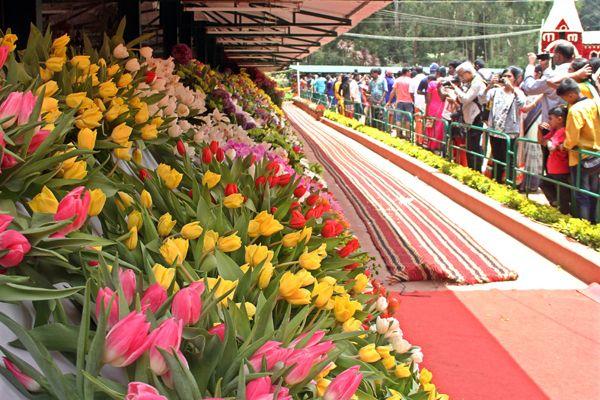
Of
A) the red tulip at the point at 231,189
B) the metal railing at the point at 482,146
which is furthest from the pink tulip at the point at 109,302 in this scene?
the metal railing at the point at 482,146

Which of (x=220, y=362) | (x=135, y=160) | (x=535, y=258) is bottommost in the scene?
(x=535, y=258)

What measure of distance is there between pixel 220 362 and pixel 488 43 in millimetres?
73820

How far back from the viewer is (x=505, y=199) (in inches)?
350

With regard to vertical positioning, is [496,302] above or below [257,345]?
below

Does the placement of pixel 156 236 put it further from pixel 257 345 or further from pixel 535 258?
pixel 535 258

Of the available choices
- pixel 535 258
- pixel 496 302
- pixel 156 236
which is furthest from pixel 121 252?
pixel 535 258

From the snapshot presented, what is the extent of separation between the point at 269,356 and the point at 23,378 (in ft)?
1.28

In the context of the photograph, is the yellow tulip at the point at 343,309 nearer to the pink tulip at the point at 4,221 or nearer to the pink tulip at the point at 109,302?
the pink tulip at the point at 109,302

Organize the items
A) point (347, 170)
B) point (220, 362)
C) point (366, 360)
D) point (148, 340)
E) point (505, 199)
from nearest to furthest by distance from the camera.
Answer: point (148, 340) → point (220, 362) → point (366, 360) → point (505, 199) → point (347, 170)

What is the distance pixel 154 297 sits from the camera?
1405 millimetres

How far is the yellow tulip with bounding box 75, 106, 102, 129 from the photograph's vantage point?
6.15ft

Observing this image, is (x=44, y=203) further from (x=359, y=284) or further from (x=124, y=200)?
(x=359, y=284)

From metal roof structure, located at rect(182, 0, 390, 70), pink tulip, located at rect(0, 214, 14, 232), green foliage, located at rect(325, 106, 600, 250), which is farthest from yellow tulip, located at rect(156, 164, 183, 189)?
green foliage, located at rect(325, 106, 600, 250)

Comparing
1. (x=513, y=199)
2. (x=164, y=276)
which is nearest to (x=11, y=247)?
(x=164, y=276)
